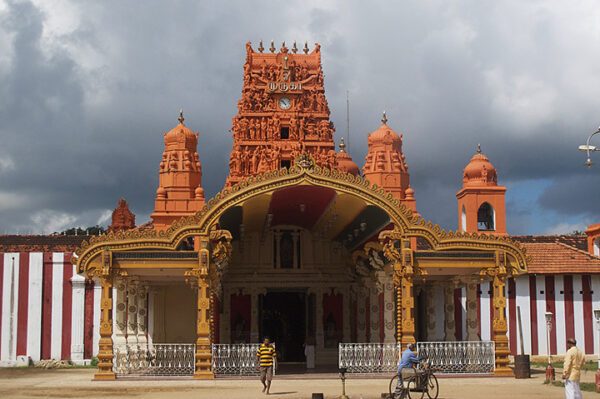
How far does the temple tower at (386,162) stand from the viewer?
1470 inches

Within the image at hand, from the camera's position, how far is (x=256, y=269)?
1362 inches

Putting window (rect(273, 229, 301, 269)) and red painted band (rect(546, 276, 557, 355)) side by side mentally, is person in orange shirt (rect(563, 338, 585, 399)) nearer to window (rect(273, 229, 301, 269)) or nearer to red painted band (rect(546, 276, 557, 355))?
window (rect(273, 229, 301, 269))

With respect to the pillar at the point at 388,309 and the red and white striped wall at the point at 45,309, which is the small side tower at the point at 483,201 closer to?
the pillar at the point at 388,309

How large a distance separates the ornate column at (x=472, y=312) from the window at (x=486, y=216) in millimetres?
7093

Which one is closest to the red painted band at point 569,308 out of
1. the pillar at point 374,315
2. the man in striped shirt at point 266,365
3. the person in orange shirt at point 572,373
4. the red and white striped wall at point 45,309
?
the pillar at point 374,315

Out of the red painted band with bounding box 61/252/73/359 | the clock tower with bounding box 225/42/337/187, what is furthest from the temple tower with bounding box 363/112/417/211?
the red painted band with bounding box 61/252/73/359

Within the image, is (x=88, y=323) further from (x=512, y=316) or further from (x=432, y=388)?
(x=432, y=388)

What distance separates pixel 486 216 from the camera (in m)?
36.8

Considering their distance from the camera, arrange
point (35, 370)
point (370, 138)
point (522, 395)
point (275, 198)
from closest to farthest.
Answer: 1. point (522, 395)
2. point (275, 198)
3. point (35, 370)
4. point (370, 138)

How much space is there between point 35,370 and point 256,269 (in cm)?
974

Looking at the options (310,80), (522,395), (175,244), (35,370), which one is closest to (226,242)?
(175,244)

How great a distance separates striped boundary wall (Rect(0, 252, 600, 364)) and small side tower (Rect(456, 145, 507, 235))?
2.80 m

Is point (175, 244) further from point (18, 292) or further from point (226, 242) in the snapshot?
point (18, 292)

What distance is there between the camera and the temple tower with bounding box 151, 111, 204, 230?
33719mm
